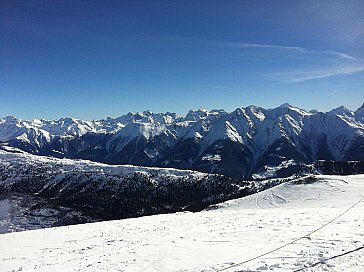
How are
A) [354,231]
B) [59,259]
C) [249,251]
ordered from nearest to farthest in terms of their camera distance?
[249,251] → [354,231] → [59,259]

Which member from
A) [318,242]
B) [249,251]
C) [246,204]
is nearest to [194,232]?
[249,251]

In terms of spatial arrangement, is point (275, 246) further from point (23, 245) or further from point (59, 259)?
point (23, 245)

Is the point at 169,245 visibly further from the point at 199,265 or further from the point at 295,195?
the point at 295,195

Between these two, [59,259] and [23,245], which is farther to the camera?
[23,245]

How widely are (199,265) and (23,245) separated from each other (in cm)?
2786

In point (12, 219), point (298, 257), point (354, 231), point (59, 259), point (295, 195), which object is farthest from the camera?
point (12, 219)

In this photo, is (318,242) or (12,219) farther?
(12,219)

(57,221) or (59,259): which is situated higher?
(59,259)

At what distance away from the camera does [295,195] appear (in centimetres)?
7644

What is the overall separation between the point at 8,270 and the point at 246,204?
62.0 m

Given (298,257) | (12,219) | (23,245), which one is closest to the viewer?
(298,257)

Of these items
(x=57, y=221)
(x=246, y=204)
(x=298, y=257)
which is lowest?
(x=57, y=221)

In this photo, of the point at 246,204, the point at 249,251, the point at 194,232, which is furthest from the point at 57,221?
the point at 249,251

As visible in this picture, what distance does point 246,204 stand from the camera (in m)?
80.7
